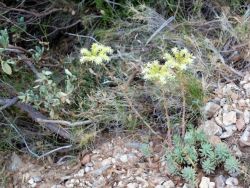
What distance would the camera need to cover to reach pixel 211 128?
1.98m

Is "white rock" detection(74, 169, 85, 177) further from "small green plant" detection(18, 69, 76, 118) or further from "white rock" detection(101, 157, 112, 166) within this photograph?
"small green plant" detection(18, 69, 76, 118)

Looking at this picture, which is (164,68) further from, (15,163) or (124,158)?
(15,163)

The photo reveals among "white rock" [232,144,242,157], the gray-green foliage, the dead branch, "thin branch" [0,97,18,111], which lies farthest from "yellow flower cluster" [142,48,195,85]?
"thin branch" [0,97,18,111]

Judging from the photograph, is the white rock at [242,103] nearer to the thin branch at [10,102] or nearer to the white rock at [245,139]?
the white rock at [245,139]

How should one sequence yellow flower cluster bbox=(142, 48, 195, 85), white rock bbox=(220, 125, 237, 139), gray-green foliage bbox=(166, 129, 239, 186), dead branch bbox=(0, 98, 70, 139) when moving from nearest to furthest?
1. yellow flower cluster bbox=(142, 48, 195, 85)
2. gray-green foliage bbox=(166, 129, 239, 186)
3. white rock bbox=(220, 125, 237, 139)
4. dead branch bbox=(0, 98, 70, 139)

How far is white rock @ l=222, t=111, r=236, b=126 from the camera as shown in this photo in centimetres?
197

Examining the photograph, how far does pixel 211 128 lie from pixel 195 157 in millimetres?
177

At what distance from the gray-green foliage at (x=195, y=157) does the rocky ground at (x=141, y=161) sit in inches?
1.7

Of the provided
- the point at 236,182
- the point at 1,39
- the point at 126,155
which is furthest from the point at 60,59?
the point at 236,182

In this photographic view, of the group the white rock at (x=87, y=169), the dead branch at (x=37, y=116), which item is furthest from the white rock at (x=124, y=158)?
the dead branch at (x=37, y=116)

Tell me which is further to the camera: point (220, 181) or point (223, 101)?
point (223, 101)

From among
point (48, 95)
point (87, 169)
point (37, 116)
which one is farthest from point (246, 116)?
point (37, 116)

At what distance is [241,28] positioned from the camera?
7.32 ft

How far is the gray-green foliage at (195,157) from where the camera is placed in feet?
→ 5.97
